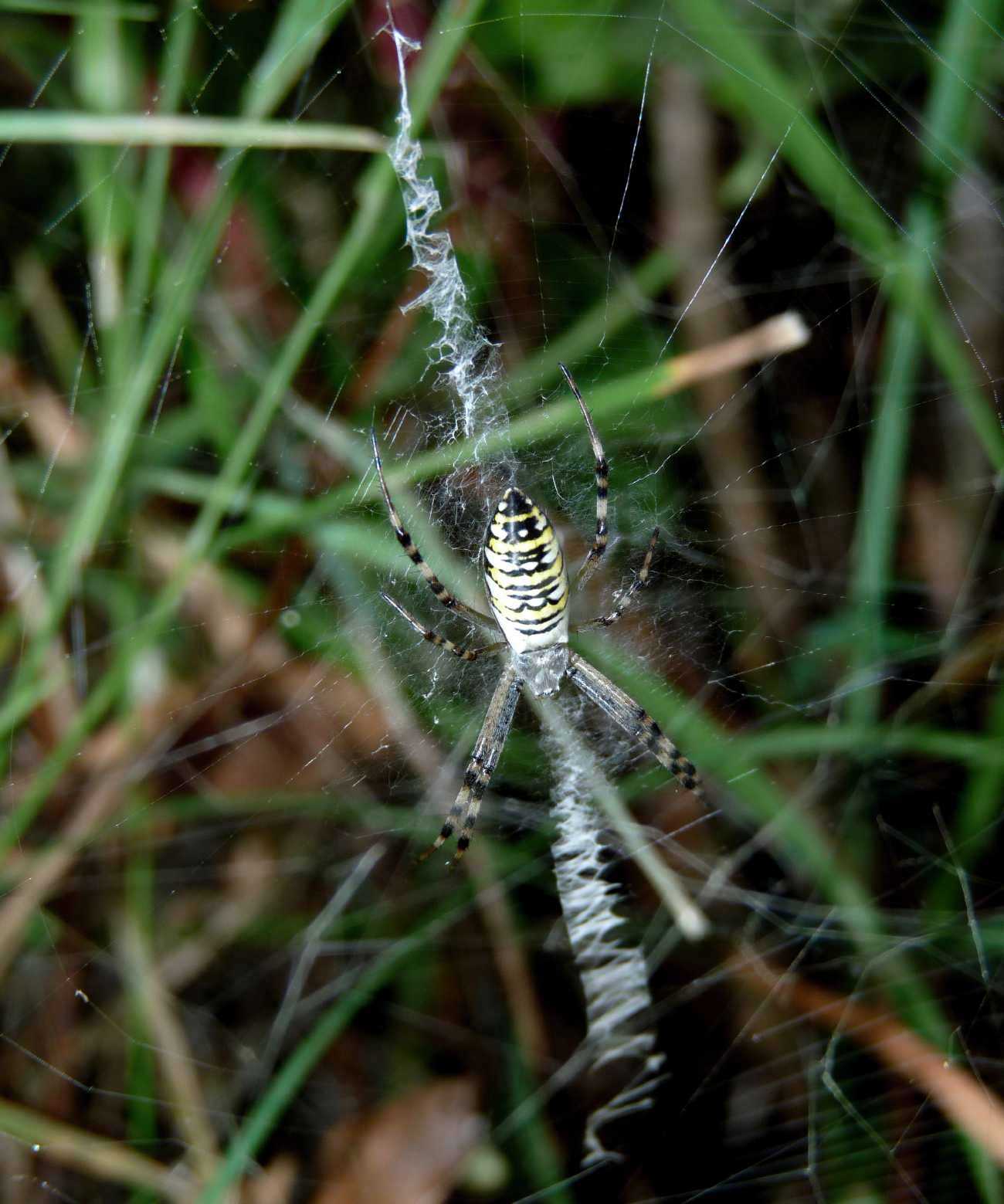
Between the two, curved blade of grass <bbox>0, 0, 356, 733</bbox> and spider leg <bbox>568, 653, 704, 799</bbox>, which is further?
spider leg <bbox>568, 653, 704, 799</bbox>

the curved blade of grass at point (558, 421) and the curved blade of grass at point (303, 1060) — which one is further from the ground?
the curved blade of grass at point (558, 421)

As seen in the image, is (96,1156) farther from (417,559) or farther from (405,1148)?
(417,559)

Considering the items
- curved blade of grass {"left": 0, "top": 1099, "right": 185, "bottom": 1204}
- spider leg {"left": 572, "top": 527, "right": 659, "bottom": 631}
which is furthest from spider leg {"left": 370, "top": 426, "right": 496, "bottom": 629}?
curved blade of grass {"left": 0, "top": 1099, "right": 185, "bottom": 1204}

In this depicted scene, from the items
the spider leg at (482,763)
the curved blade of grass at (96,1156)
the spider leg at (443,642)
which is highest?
the spider leg at (443,642)

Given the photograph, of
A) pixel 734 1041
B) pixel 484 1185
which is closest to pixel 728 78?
pixel 734 1041

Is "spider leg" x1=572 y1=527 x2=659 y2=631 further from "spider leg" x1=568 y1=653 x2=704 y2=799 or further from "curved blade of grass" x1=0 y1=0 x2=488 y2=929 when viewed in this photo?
"curved blade of grass" x1=0 y1=0 x2=488 y2=929

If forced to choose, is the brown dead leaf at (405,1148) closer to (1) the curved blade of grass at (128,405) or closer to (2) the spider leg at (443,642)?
(2) the spider leg at (443,642)

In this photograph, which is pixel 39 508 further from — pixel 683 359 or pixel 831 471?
pixel 831 471

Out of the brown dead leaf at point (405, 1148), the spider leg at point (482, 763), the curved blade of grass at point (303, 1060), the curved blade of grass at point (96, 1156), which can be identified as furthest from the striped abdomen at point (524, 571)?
the curved blade of grass at point (96, 1156)
